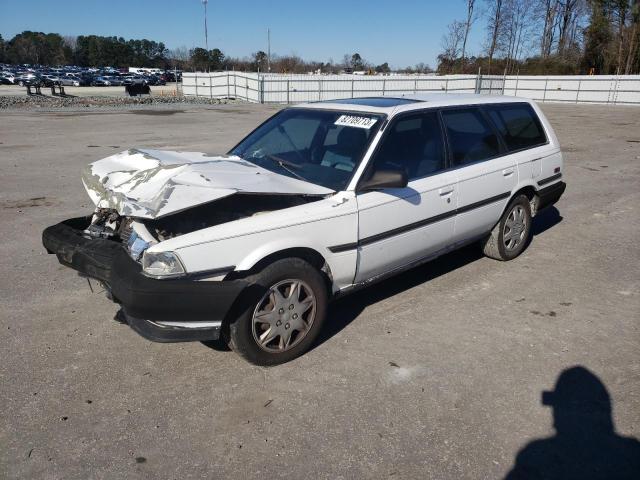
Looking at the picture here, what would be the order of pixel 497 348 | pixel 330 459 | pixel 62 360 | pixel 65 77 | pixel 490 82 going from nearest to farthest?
pixel 330 459
pixel 62 360
pixel 497 348
pixel 490 82
pixel 65 77

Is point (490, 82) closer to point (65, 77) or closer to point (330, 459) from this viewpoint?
point (330, 459)

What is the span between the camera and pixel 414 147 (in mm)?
4141

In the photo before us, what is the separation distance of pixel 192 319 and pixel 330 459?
112cm

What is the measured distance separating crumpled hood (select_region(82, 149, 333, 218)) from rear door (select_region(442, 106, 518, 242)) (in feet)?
4.94

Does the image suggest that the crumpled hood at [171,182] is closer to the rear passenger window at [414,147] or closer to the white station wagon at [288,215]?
the white station wagon at [288,215]

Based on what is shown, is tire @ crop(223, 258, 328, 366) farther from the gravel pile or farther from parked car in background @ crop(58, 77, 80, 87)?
parked car in background @ crop(58, 77, 80, 87)

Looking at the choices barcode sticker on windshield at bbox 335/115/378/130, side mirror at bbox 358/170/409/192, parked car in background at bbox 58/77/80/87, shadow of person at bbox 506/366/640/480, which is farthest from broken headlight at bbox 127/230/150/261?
parked car in background at bbox 58/77/80/87

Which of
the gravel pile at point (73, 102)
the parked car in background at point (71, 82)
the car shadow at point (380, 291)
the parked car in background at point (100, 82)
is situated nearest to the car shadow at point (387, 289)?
the car shadow at point (380, 291)

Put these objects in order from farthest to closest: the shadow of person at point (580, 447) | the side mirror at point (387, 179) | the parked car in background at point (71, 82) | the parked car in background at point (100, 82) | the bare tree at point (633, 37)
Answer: the parked car in background at point (100, 82) → the parked car in background at point (71, 82) → the bare tree at point (633, 37) → the side mirror at point (387, 179) → the shadow of person at point (580, 447)

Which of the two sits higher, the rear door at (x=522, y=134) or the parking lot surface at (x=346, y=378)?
the rear door at (x=522, y=134)

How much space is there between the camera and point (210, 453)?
2.63m

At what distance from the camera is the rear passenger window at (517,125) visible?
5055 mm

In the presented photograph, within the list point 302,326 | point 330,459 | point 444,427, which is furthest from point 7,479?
point 444,427

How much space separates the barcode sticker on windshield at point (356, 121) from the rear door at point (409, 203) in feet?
0.51
